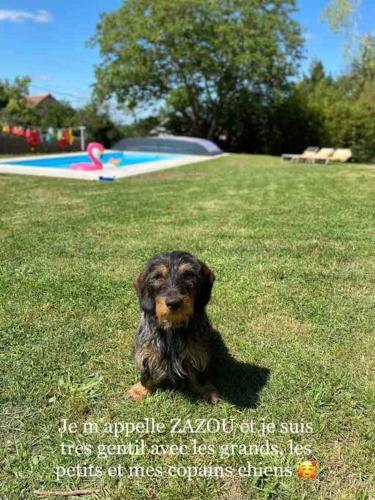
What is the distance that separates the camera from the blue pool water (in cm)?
1706

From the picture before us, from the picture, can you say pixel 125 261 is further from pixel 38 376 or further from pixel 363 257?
pixel 363 257

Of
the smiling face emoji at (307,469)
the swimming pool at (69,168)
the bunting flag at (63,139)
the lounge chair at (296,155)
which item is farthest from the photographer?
the bunting flag at (63,139)

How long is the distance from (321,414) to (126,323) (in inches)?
68.6

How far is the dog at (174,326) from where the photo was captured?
7.86 ft

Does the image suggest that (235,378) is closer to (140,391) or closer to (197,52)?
(140,391)

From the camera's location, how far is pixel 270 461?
2352 millimetres

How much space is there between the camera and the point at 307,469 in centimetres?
228

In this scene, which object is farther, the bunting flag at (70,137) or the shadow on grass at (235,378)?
the bunting flag at (70,137)

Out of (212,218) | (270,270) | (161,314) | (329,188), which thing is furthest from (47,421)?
(329,188)

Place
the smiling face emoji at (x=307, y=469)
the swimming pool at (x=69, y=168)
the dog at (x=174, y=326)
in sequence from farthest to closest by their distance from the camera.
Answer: the swimming pool at (x=69, y=168) < the dog at (x=174, y=326) < the smiling face emoji at (x=307, y=469)

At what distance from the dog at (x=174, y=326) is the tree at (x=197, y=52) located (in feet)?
77.4

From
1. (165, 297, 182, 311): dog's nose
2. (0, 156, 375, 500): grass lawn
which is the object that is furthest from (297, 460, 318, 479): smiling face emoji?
(165, 297, 182, 311): dog's nose

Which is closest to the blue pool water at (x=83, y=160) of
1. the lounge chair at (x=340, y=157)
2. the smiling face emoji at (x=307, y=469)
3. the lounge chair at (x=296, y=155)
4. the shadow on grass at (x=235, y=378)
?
the lounge chair at (x=296, y=155)

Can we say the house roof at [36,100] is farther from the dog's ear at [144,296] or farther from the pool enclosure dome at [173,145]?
the dog's ear at [144,296]
